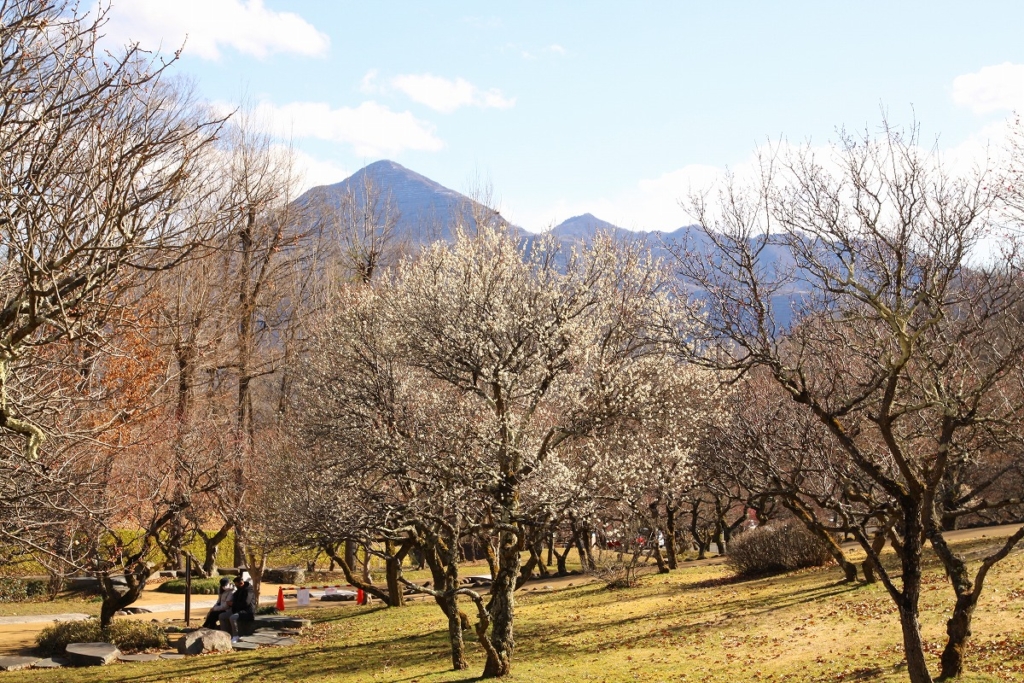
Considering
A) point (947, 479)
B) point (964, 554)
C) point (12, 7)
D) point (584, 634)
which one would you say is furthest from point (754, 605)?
point (12, 7)

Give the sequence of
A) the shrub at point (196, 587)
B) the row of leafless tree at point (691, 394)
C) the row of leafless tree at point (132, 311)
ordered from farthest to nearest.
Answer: the shrub at point (196, 587) < the row of leafless tree at point (691, 394) < the row of leafless tree at point (132, 311)

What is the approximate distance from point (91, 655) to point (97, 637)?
1880 millimetres

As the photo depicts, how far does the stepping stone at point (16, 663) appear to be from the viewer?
1560 cm

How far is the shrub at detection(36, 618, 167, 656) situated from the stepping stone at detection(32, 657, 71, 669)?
0.85 metres

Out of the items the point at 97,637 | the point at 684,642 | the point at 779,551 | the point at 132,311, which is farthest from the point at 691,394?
the point at 97,637

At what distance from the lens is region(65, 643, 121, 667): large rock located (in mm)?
15875

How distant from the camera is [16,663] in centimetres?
1591

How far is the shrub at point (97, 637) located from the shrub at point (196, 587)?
9981 mm

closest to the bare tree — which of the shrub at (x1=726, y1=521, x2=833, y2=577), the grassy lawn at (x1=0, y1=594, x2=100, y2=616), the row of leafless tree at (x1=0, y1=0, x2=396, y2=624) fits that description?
the row of leafless tree at (x1=0, y1=0, x2=396, y2=624)

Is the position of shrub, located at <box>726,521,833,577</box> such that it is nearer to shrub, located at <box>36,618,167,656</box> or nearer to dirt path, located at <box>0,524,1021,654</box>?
dirt path, located at <box>0,524,1021,654</box>

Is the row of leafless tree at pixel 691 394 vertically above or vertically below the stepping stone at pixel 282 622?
above

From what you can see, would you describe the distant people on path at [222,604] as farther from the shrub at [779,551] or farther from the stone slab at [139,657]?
the shrub at [779,551]

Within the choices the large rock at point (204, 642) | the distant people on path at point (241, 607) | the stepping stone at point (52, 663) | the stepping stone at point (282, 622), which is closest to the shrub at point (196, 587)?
the stepping stone at point (282, 622)

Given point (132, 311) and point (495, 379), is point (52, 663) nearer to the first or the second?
point (132, 311)
